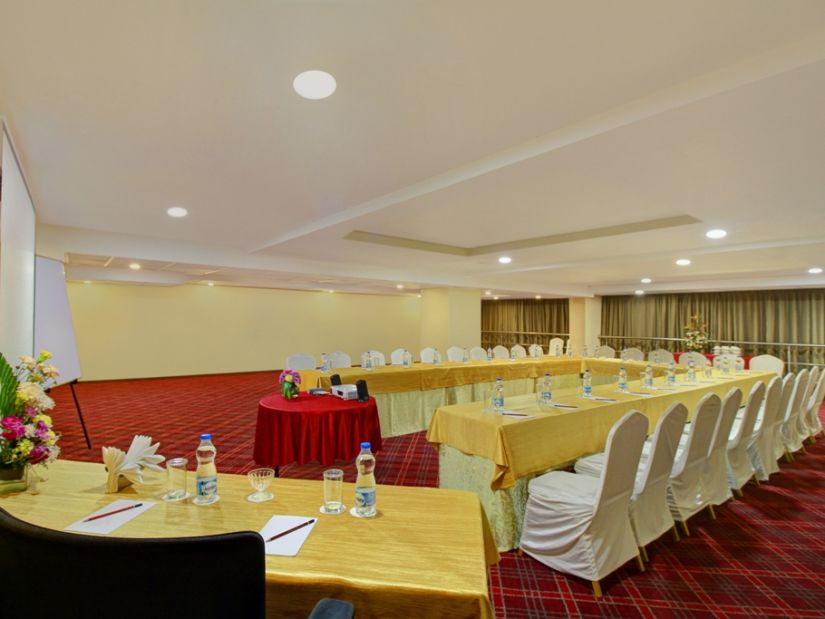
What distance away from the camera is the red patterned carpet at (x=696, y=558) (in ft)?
6.97

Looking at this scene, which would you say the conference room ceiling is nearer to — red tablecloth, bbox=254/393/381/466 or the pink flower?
the pink flower

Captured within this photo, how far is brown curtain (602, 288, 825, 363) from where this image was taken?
27.9 ft

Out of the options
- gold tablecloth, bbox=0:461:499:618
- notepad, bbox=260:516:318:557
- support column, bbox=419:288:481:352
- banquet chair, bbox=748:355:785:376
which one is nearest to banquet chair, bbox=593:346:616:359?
banquet chair, bbox=748:355:785:376

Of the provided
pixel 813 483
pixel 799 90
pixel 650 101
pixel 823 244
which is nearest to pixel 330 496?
pixel 650 101

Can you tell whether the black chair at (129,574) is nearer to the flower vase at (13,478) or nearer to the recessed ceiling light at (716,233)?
the flower vase at (13,478)

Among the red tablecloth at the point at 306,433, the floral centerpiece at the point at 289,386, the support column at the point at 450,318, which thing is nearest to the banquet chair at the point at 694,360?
the support column at the point at 450,318

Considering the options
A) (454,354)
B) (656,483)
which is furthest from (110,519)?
(454,354)

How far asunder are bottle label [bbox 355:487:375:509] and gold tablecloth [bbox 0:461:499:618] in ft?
0.16

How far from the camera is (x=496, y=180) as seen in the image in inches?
109

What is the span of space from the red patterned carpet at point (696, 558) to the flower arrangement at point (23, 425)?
2.17 metres

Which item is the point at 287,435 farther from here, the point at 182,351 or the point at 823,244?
the point at 182,351

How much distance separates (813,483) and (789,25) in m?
4.33

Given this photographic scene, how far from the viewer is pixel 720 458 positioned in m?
3.16

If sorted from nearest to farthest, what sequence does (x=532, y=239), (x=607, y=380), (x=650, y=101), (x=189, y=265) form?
(x=650, y=101) < (x=532, y=239) < (x=189, y=265) < (x=607, y=380)
